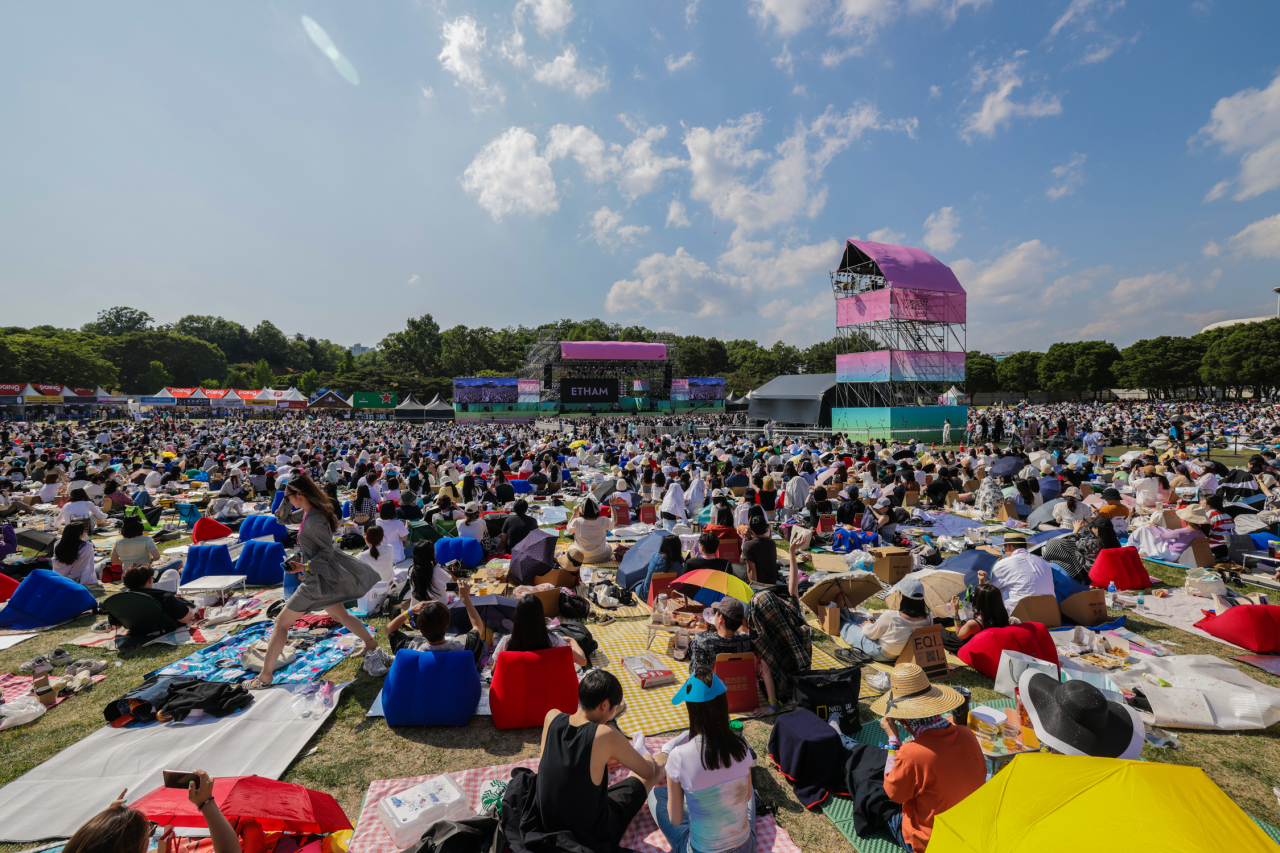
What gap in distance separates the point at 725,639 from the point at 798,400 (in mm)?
34604

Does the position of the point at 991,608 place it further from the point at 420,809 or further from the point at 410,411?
the point at 410,411

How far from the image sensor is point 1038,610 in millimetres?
5809

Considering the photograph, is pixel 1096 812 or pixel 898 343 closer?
pixel 1096 812

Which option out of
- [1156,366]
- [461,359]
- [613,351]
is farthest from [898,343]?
[461,359]

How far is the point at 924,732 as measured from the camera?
278 cm

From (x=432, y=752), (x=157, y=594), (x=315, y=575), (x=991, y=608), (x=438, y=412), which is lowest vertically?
(x=432, y=752)

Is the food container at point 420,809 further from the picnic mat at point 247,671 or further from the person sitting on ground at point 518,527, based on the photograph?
the person sitting on ground at point 518,527

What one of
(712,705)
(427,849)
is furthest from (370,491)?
(712,705)

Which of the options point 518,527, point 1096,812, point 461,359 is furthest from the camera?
point 461,359

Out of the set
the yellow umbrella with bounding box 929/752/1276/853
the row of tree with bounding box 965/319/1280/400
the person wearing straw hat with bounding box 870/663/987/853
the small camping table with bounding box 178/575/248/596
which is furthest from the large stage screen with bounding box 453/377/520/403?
the yellow umbrella with bounding box 929/752/1276/853

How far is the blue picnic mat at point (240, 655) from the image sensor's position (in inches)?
191

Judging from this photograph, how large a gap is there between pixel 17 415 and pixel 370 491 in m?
63.3

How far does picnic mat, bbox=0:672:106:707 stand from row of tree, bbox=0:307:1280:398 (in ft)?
177

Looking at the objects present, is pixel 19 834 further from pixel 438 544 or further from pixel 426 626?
pixel 438 544
